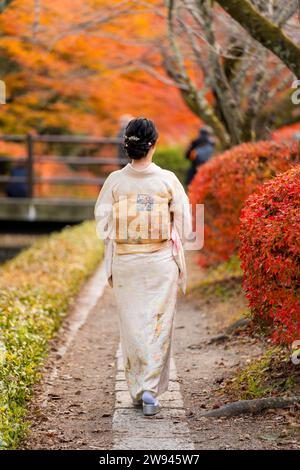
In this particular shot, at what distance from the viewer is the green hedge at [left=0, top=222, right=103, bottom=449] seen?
19.7 ft

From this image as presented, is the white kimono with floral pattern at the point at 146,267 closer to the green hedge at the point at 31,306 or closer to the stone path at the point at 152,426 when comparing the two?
the stone path at the point at 152,426

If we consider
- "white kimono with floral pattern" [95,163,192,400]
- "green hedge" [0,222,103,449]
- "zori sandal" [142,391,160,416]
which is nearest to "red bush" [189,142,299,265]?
"green hedge" [0,222,103,449]

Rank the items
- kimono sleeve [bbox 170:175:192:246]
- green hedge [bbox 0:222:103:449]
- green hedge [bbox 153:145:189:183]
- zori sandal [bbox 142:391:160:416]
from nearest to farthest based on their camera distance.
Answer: zori sandal [bbox 142:391:160:416] → green hedge [bbox 0:222:103:449] → kimono sleeve [bbox 170:175:192:246] → green hedge [bbox 153:145:189:183]

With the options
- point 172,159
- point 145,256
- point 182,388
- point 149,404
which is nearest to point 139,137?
point 145,256

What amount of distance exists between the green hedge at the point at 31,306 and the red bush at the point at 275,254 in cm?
177

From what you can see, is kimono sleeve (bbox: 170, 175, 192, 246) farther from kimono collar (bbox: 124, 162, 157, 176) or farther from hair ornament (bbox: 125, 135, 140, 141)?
hair ornament (bbox: 125, 135, 140, 141)

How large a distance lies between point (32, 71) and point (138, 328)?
15.2m

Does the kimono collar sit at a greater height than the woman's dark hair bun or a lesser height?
lesser

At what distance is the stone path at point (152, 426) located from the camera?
531 cm

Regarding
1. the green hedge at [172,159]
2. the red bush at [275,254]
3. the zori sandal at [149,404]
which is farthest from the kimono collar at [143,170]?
the green hedge at [172,159]

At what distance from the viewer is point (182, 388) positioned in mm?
6859

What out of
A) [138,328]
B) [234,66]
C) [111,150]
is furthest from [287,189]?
[111,150]

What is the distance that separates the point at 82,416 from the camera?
6.20m

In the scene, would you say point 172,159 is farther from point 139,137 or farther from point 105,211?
point 139,137
